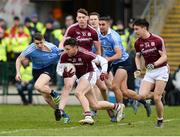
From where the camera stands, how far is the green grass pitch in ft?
58.2

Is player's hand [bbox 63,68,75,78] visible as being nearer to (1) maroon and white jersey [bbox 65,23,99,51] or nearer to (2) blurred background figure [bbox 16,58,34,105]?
(1) maroon and white jersey [bbox 65,23,99,51]

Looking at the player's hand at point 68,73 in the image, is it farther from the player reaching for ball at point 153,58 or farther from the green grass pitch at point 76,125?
the player reaching for ball at point 153,58

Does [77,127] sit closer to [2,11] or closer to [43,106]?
[43,106]

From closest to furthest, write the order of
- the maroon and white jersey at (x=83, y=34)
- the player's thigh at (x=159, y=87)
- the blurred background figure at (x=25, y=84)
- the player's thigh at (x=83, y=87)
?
the player's thigh at (x=159, y=87)
the player's thigh at (x=83, y=87)
the maroon and white jersey at (x=83, y=34)
the blurred background figure at (x=25, y=84)

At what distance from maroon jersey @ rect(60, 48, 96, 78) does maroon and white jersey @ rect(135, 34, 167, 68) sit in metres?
1.06

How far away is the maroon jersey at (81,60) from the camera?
19.9 metres

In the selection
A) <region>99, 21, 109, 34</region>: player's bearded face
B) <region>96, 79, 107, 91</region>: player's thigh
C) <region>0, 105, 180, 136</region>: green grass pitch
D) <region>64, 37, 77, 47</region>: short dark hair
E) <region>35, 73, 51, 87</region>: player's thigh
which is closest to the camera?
<region>0, 105, 180, 136</region>: green grass pitch

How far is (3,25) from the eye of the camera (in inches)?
1304

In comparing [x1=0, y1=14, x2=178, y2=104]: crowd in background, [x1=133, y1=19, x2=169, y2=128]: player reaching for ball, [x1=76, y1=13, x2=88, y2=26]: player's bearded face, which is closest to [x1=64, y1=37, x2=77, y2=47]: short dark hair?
[x1=133, y1=19, x2=169, y2=128]: player reaching for ball

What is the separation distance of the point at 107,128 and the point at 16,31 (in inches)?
579

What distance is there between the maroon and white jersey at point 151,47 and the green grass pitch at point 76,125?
1.38m

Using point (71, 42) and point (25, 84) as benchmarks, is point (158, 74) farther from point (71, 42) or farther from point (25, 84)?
point (25, 84)

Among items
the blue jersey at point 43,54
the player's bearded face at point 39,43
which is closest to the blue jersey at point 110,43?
the blue jersey at point 43,54

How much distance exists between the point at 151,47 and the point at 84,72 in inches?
60.1
